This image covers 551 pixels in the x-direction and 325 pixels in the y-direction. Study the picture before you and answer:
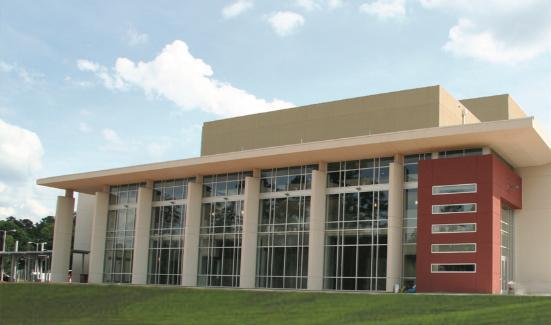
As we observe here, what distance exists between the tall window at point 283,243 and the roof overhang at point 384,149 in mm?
2979

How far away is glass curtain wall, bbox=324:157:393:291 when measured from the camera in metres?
43.0

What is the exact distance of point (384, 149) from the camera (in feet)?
139

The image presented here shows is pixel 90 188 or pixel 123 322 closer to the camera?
pixel 123 322

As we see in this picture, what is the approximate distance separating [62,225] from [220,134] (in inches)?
675

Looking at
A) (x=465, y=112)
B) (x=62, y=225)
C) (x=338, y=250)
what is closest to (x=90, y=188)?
(x=62, y=225)

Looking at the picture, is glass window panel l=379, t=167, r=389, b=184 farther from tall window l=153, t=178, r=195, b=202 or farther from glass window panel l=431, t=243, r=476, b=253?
tall window l=153, t=178, r=195, b=202

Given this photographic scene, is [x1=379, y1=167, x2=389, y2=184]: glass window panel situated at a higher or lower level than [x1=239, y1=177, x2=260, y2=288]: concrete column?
higher

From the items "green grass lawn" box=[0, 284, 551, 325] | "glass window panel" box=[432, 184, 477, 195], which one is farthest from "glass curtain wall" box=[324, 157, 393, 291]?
"green grass lawn" box=[0, 284, 551, 325]

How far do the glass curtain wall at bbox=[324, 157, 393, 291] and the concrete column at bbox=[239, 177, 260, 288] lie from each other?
5.84m

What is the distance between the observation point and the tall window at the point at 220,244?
5022cm

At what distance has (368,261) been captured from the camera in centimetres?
4331

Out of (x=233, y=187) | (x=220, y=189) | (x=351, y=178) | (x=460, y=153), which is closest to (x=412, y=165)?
(x=460, y=153)

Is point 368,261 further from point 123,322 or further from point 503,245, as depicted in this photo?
point 123,322

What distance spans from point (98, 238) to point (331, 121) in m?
22.7
